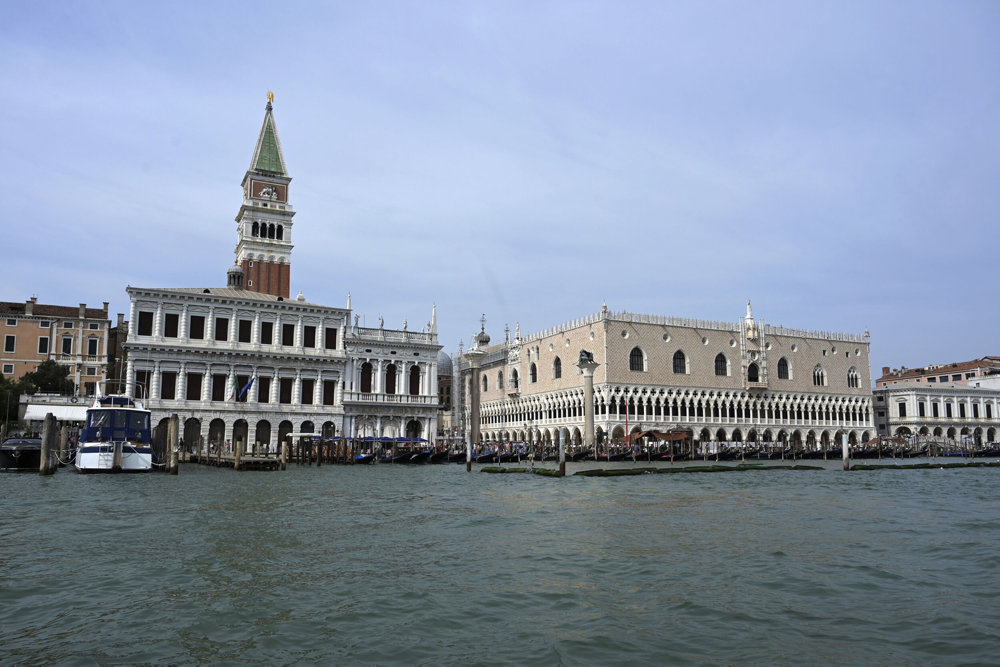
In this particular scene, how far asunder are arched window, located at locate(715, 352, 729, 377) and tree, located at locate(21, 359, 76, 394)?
40910mm

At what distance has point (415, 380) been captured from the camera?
147ft

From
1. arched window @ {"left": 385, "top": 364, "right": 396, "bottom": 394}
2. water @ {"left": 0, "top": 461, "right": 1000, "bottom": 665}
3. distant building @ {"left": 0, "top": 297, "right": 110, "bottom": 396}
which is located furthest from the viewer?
distant building @ {"left": 0, "top": 297, "right": 110, "bottom": 396}

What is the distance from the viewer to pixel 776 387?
56.5 metres

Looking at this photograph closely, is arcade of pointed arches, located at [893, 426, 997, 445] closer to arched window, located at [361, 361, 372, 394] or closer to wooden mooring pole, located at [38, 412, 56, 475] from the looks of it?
arched window, located at [361, 361, 372, 394]

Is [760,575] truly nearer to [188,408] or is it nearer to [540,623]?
[540,623]

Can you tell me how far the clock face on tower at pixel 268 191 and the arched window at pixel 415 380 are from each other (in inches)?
616

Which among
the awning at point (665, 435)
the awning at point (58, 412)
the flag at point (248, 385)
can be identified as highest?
the flag at point (248, 385)

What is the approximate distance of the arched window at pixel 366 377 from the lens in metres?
43.3

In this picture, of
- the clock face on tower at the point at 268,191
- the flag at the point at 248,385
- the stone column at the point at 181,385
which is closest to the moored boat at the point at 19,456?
the stone column at the point at 181,385

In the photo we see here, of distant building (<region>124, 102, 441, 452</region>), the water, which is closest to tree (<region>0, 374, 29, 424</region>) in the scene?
distant building (<region>124, 102, 441, 452</region>)

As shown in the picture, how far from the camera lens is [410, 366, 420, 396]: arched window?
44562 mm

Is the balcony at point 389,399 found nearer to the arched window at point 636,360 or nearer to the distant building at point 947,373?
the arched window at point 636,360

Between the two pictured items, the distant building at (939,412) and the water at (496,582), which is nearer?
the water at (496,582)

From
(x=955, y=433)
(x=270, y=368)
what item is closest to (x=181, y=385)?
(x=270, y=368)
